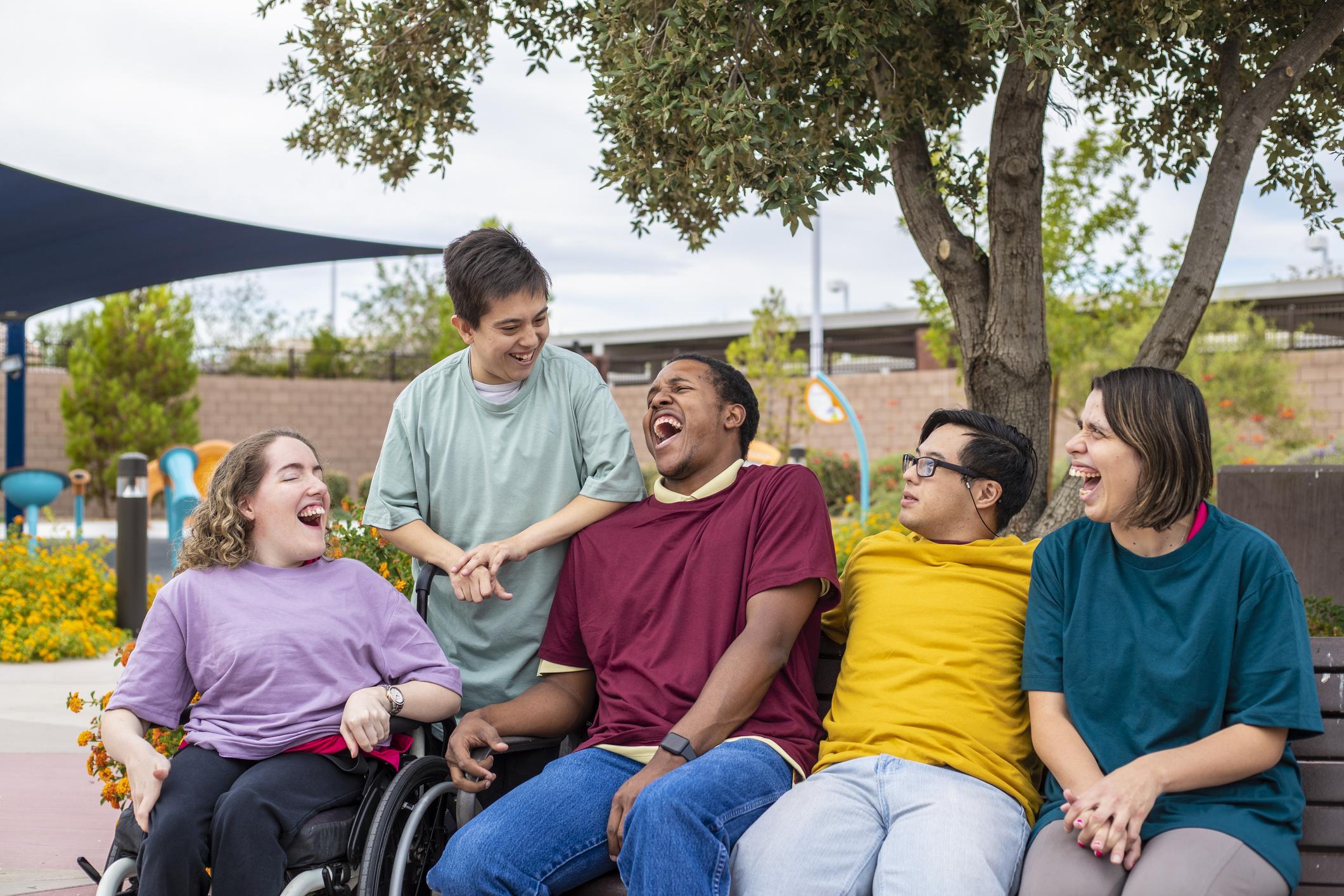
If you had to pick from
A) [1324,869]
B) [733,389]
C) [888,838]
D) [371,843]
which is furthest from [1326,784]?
[371,843]

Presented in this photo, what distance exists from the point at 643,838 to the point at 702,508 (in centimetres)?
88

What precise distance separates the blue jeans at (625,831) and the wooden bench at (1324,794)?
0.13m

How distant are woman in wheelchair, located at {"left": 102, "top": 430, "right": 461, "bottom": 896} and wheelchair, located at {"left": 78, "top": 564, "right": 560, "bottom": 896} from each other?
5cm

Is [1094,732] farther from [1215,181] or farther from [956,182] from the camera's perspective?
[956,182]

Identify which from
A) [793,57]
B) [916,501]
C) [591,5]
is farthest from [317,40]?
[916,501]

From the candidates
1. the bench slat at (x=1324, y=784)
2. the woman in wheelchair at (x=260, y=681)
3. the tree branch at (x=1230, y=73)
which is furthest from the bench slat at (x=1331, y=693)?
the tree branch at (x=1230, y=73)

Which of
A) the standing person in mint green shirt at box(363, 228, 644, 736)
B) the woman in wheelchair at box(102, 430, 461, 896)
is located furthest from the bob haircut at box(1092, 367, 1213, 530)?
the woman in wheelchair at box(102, 430, 461, 896)

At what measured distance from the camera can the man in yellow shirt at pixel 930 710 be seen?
2438mm

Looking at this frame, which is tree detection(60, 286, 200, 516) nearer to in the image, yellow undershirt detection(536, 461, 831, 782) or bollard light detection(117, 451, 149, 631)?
bollard light detection(117, 451, 149, 631)

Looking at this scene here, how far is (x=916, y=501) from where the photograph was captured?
2.99 meters

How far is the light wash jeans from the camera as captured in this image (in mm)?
2381

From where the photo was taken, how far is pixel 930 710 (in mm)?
2703

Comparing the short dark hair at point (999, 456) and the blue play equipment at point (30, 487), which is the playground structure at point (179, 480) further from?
the short dark hair at point (999, 456)

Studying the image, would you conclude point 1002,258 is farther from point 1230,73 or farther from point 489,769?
point 489,769
